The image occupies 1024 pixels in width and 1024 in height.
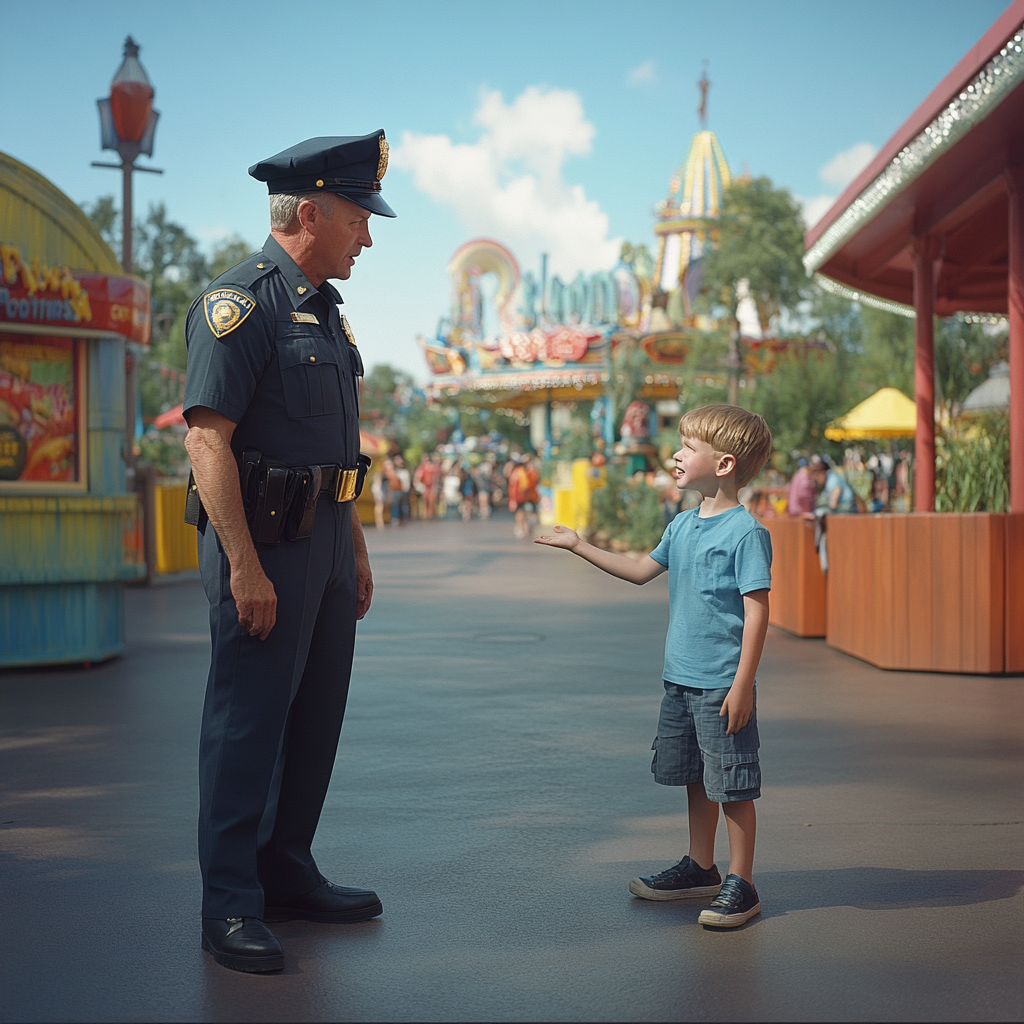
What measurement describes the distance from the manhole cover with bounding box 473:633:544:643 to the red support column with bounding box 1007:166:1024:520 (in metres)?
3.80

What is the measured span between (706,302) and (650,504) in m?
6.58

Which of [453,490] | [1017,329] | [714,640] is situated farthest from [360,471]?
[453,490]

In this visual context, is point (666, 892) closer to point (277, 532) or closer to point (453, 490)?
point (277, 532)

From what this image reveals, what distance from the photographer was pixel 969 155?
916 centimetres

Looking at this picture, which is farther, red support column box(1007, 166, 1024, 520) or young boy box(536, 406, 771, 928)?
red support column box(1007, 166, 1024, 520)

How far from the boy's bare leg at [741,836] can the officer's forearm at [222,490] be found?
1540mm

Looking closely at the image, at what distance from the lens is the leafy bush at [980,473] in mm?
9742

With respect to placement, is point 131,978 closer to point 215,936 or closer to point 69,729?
point 215,936

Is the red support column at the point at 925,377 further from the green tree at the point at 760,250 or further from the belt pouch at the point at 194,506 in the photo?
the green tree at the point at 760,250

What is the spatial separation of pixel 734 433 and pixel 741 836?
115 cm

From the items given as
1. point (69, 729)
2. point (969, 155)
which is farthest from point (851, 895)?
point (969, 155)

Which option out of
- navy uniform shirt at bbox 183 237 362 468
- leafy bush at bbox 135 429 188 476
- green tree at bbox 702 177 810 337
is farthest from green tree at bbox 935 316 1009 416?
leafy bush at bbox 135 429 188 476

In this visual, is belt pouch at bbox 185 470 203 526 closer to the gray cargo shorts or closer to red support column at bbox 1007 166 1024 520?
the gray cargo shorts

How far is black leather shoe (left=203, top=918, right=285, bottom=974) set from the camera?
325cm
